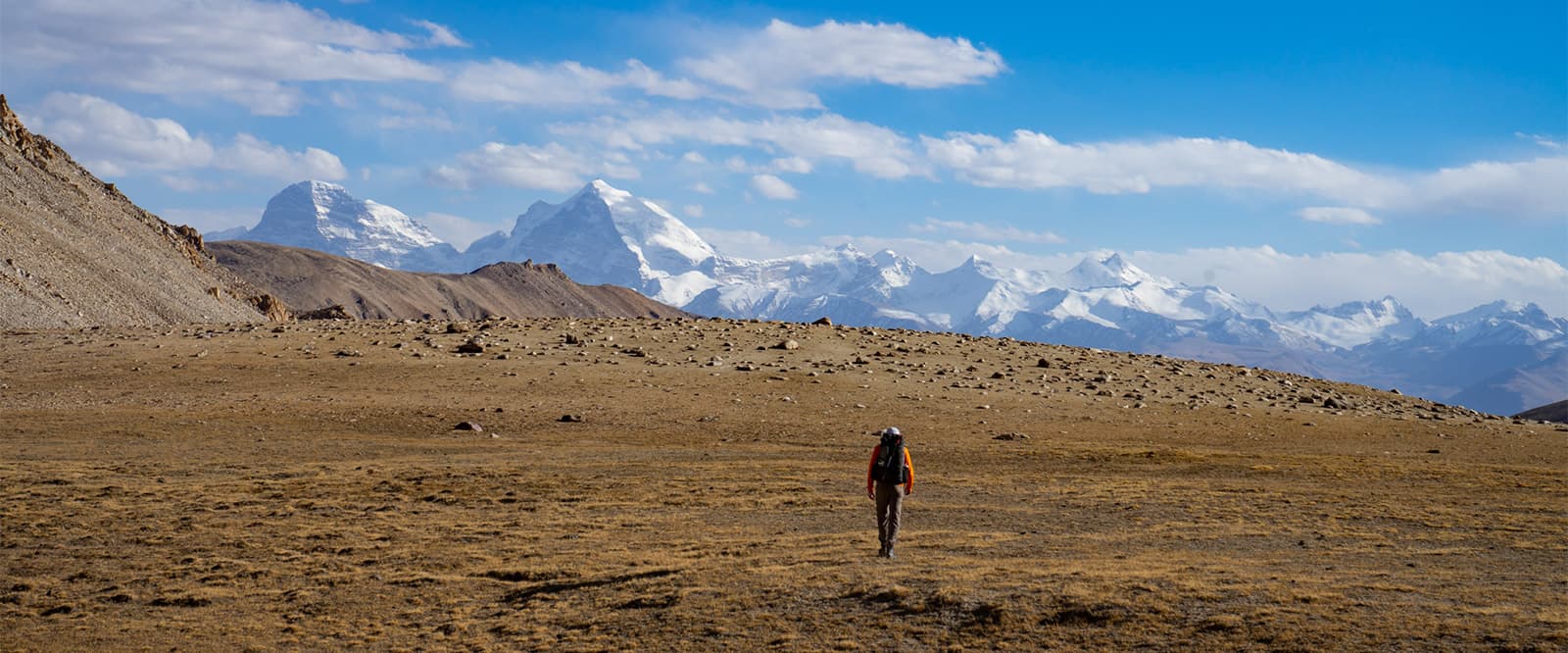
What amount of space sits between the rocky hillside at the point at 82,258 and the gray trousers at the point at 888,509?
5737 centimetres

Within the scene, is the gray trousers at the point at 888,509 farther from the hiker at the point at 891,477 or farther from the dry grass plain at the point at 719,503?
the dry grass plain at the point at 719,503

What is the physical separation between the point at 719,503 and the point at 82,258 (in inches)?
2822

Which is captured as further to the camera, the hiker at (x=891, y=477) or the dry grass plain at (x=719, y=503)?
the hiker at (x=891, y=477)

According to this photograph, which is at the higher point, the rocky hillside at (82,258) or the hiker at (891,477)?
the rocky hillside at (82,258)

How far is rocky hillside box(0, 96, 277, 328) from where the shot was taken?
2697 inches

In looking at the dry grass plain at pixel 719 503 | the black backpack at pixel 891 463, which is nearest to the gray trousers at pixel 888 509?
the black backpack at pixel 891 463

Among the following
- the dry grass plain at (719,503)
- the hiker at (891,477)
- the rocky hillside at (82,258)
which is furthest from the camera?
the rocky hillside at (82,258)

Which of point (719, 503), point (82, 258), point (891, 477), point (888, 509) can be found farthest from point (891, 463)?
point (82, 258)

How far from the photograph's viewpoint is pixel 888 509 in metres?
19.5

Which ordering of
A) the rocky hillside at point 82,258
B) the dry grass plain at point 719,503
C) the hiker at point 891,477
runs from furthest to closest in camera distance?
the rocky hillside at point 82,258
the hiker at point 891,477
the dry grass plain at point 719,503

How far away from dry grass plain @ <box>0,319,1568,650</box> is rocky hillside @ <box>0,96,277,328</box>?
20587 millimetres

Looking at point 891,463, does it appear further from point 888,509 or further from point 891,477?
point 888,509

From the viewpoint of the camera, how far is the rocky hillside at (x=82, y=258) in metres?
68.5

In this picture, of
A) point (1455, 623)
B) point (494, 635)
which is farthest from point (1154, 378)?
point (494, 635)
